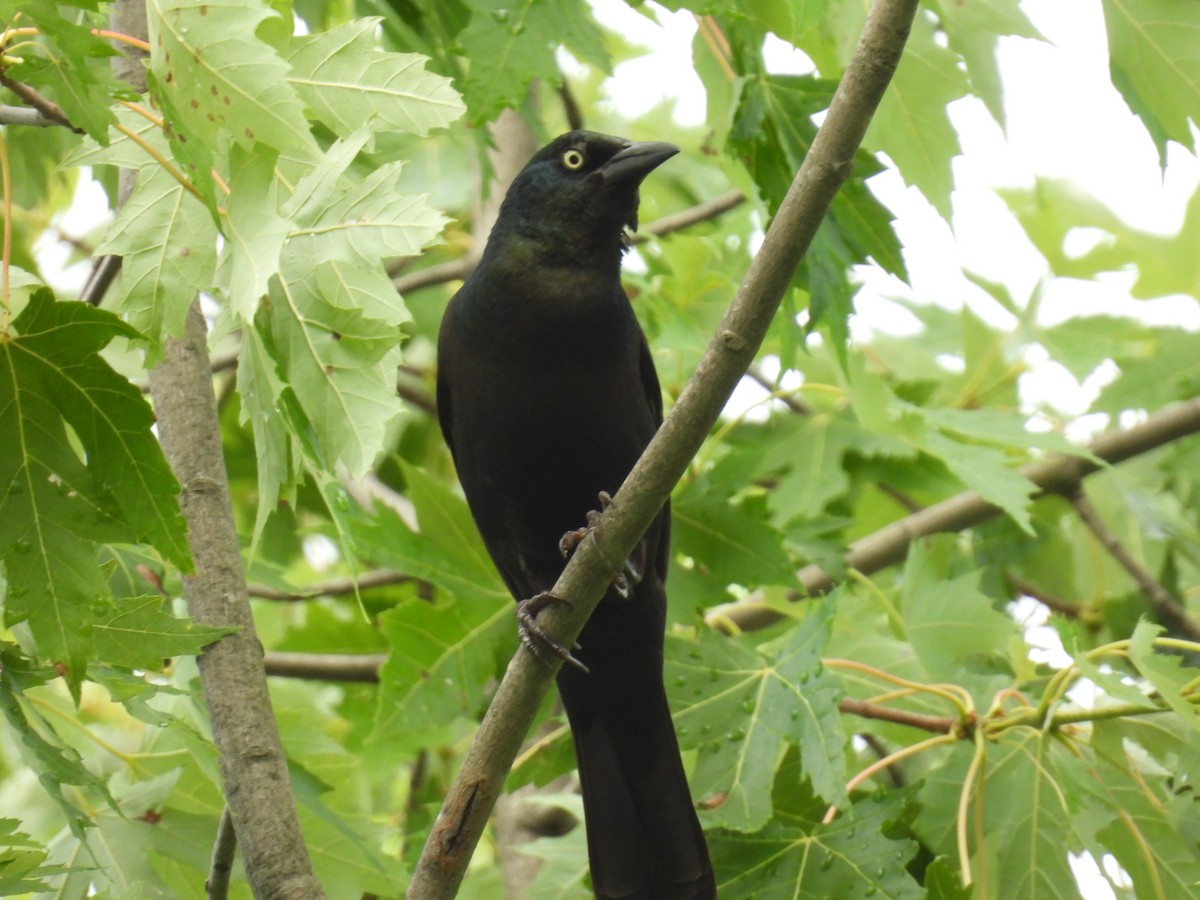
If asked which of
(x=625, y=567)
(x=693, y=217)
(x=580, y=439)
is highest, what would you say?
(x=693, y=217)

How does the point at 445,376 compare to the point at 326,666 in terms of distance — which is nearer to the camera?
the point at 445,376

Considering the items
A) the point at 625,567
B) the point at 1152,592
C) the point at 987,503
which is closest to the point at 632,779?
the point at 625,567

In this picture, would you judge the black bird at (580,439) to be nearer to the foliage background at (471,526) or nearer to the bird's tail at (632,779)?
the bird's tail at (632,779)

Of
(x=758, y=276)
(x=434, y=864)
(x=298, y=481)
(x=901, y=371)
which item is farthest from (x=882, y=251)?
(x=901, y=371)

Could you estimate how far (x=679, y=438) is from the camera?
2.25 m

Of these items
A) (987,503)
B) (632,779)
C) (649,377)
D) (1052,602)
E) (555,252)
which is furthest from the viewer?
(1052,602)

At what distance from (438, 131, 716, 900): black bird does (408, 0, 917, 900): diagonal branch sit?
806mm

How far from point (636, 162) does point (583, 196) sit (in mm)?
176

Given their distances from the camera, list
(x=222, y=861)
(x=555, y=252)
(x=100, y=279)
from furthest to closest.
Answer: (x=555, y=252) < (x=100, y=279) < (x=222, y=861)

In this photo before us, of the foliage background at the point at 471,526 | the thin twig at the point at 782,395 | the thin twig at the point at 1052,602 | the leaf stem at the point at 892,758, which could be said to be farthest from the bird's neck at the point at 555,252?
the thin twig at the point at 1052,602

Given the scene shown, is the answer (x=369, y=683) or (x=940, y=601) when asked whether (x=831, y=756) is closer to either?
(x=940, y=601)

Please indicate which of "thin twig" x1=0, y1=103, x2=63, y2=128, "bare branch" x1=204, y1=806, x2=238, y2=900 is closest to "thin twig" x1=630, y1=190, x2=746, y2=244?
"thin twig" x1=0, y1=103, x2=63, y2=128

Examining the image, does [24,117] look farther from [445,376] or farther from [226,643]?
[445,376]

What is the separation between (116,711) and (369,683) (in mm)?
1626
